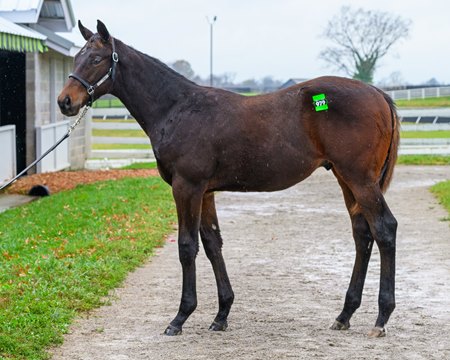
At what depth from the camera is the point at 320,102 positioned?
6.88 metres

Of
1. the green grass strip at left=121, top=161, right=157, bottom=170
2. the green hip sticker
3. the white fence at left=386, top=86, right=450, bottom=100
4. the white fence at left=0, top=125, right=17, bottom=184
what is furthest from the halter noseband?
the white fence at left=386, top=86, right=450, bottom=100

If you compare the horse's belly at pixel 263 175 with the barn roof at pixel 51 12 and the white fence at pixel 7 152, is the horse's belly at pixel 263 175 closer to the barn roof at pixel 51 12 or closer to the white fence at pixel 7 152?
the white fence at pixel 7 152

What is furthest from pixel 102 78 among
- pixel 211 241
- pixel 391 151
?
pixel 391 151

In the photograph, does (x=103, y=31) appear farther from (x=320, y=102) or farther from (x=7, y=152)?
(x=7, y=152)

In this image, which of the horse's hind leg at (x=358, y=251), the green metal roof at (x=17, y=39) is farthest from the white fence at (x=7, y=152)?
the horse's hind leg at (x=358, y=251)

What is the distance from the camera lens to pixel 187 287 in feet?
23.4

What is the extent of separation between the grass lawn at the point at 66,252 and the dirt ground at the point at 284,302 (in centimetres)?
20

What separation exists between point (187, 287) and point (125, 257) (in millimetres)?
2952

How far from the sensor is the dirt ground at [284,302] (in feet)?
21.4

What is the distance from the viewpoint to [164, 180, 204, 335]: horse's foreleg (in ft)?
22.5

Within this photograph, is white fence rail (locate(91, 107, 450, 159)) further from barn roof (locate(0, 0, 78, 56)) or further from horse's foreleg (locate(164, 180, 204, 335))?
horse's foreleg (locate(164, 180, 204, 335))

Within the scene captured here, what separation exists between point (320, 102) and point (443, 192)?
9.41 metres


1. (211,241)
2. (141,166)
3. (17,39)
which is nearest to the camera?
(211,241)

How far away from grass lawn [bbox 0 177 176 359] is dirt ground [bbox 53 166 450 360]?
199 mm
